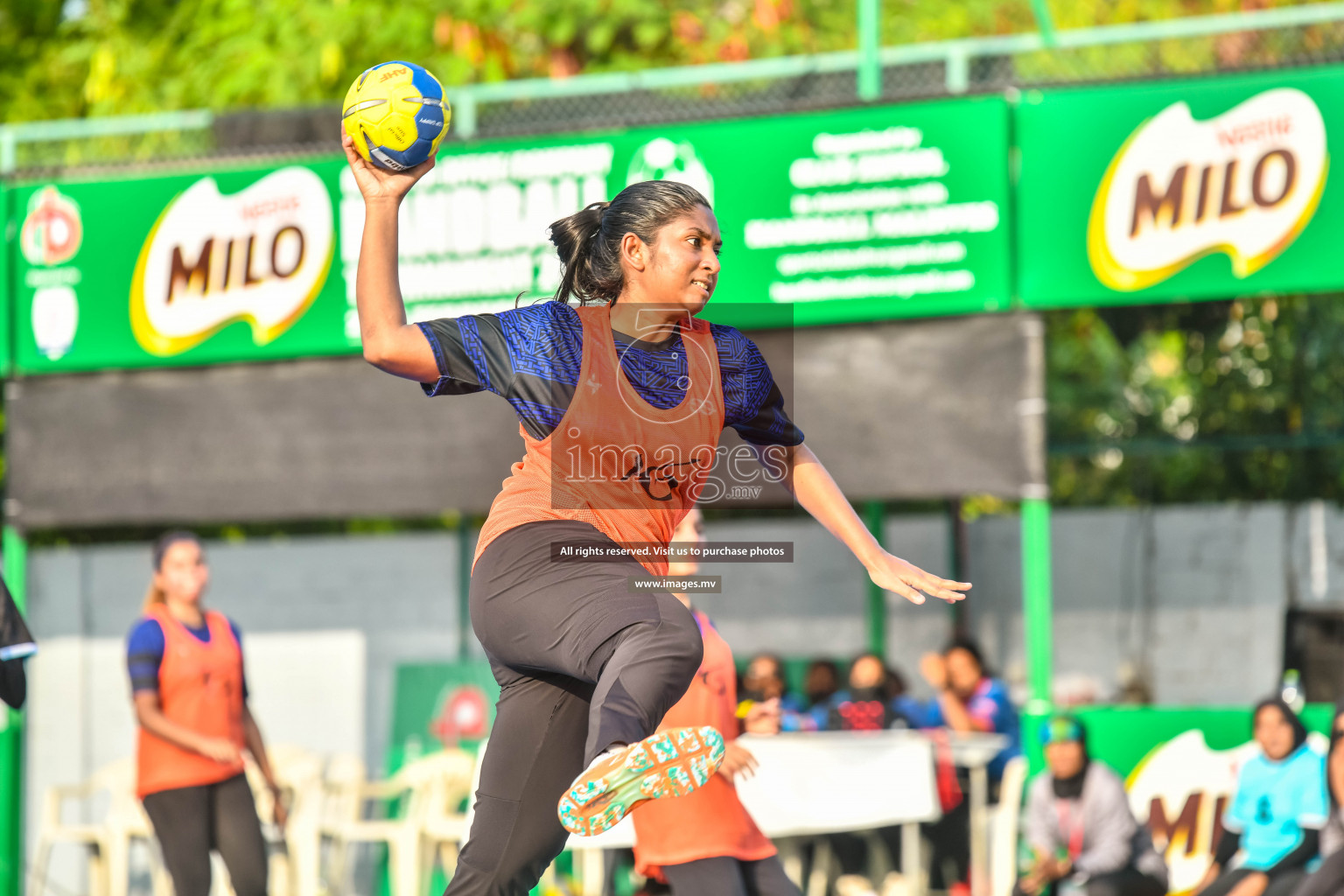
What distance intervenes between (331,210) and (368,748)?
3835 mm

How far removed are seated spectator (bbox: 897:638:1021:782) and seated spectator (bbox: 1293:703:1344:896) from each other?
225cm

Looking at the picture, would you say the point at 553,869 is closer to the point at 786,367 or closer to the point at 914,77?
the point at 786,367

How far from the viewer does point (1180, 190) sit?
334 inches

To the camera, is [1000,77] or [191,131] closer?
[1000,77]

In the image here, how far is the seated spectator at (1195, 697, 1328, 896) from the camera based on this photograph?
7914mm

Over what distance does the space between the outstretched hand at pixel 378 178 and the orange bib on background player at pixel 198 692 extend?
398 centimetres

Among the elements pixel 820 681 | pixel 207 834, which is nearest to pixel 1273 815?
pixel 820 681

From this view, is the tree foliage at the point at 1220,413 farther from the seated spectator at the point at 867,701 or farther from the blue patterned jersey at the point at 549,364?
the blue patterned jersey at the point at 549,364

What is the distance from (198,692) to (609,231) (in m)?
4.14

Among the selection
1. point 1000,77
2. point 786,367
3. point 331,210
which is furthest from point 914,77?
point 331,210

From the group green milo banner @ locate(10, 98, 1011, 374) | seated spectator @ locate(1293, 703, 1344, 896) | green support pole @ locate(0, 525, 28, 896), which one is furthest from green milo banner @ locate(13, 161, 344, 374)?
seated spectator @ locate(1293, 703, 1344, 896)

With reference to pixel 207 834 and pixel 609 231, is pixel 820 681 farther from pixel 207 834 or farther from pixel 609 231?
pixel 609 231

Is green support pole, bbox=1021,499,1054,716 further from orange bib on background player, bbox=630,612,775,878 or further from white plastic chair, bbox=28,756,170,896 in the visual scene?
white plastic chair, bbox=28,756,170,896

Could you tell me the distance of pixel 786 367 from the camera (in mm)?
9117
